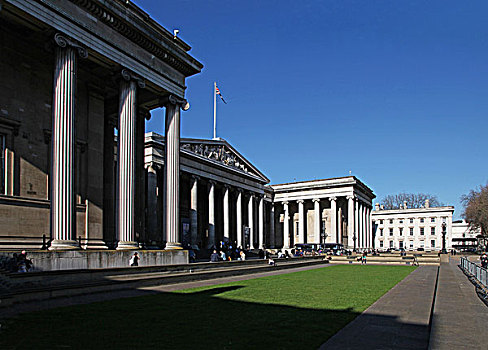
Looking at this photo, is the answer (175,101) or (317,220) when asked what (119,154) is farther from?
(317,220)

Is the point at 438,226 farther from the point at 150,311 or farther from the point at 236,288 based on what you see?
the point at 150,311

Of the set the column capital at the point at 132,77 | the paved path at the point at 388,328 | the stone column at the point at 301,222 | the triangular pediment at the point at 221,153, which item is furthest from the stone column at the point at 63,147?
the stone column at the point at 301,222

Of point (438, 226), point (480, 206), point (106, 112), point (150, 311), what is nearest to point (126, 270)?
point (150, 311)

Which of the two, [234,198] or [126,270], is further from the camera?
[234,198]

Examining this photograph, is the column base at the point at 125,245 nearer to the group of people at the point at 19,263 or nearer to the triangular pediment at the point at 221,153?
the group of people at the point at 19,263

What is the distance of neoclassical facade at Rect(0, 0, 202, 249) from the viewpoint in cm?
1844

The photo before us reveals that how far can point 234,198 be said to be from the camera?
59.9 metres

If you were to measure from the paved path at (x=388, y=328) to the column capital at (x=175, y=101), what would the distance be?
59.2ft

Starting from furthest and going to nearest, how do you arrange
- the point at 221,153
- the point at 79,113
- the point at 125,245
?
1. the point at 221,153
2. the point at 79,113
3. the point at 125,245

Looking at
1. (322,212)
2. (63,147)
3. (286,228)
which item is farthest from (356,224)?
(63,147)

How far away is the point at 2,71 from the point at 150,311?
14.8m

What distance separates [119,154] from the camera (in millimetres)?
22609

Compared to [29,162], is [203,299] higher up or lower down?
lower down

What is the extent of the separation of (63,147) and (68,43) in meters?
4.85
